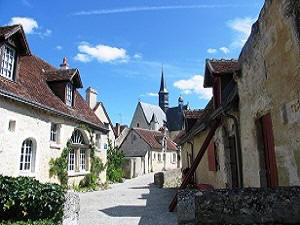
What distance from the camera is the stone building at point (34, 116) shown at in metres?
8.77

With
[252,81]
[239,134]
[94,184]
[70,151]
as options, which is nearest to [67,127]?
[70,151]

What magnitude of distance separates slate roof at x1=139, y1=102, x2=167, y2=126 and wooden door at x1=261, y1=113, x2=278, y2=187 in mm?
46677

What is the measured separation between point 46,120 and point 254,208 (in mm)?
10107

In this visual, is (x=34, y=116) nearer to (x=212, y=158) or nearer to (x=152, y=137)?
(x=212, y=158)

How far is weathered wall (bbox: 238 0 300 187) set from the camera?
3.54 metres

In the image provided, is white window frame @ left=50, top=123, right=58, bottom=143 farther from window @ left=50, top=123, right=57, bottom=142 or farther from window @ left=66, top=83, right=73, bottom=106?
window @ left=66, top=83, right=73, bottom=106

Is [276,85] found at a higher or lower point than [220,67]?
lower

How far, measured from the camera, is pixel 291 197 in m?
2.46

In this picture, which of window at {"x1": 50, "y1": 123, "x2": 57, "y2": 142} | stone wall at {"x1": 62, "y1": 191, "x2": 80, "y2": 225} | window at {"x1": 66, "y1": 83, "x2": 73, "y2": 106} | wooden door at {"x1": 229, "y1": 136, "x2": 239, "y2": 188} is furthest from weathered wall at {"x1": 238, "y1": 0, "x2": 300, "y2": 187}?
window at {"x1": 66, "y1": 83, "x2": 73, "y2": 106}

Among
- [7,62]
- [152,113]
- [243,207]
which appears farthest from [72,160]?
[152,113]

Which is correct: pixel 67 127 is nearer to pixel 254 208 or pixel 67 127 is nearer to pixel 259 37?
pixel 259 37

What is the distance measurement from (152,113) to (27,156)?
4468cm

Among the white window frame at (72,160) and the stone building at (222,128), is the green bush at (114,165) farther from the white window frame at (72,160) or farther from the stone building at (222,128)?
the stone building at (222,128)

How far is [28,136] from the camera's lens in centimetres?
970
